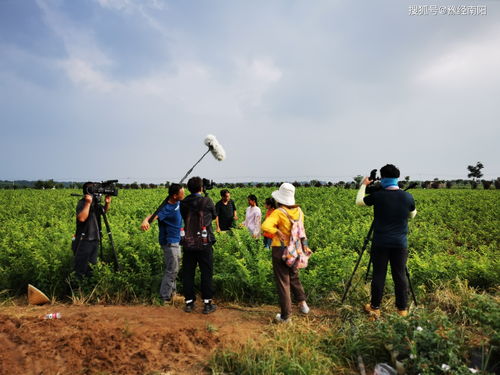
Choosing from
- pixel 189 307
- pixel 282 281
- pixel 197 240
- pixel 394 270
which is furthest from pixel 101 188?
pixel 394 270

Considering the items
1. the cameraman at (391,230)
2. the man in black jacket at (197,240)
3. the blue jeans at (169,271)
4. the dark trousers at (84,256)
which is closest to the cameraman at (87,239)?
the dark trousers at (84,256)

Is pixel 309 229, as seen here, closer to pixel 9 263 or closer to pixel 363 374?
pixel 363 374

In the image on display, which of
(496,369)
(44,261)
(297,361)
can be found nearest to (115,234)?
(44,261)

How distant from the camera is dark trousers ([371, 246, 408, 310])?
15.5 feet

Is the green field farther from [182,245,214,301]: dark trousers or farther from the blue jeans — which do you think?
[182,245,214,301]: dark trousers

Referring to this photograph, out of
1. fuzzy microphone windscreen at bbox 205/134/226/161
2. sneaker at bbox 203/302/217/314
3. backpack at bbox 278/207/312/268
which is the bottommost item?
sneaker at bbox 203/302/217/314

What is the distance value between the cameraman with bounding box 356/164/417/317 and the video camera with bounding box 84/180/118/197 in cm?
443

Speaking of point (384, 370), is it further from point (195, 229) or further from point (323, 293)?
point (195, 229)

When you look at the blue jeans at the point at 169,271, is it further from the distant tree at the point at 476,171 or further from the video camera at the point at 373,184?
the distant tree at the point at 476,171

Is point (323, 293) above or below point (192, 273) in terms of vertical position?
below

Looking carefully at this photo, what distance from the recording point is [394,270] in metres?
4.79

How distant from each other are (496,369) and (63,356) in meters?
4.87

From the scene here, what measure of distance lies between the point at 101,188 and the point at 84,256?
133cm

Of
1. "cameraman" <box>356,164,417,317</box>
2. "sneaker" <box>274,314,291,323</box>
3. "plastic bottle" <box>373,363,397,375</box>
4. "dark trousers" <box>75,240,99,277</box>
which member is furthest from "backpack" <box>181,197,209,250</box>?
"plastic bottle" <box>373,363,397,375</box>
